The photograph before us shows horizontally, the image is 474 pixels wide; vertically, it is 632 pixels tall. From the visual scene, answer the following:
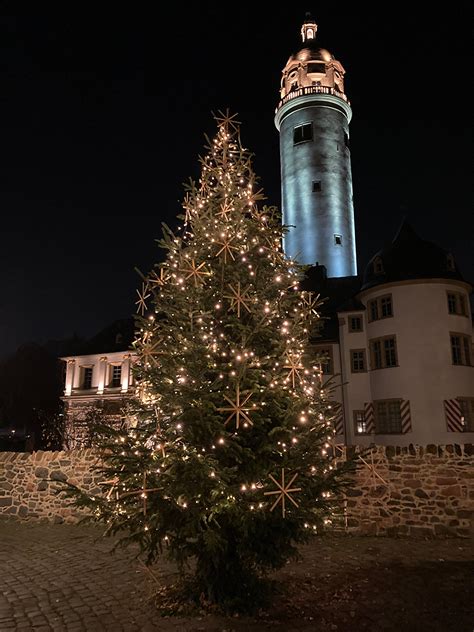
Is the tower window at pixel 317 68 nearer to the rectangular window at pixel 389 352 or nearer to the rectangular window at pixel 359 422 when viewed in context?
the rectangular window at pixel 389 352

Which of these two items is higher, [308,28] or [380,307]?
[308,28]

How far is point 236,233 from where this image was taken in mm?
8680

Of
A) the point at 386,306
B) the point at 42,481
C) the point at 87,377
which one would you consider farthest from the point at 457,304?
the point at 87,377

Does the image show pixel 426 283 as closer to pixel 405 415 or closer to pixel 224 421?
pixel 405 415

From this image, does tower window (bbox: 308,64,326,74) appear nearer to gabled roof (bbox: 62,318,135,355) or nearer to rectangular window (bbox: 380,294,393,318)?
gabled roof (bbox: 62,318,135,355)

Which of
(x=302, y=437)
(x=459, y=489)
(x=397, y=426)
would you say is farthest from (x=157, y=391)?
(x=397, y=426)

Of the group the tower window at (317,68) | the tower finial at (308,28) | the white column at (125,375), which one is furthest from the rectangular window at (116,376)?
the tower finial at (308,28)

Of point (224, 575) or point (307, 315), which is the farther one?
point (307, 315)

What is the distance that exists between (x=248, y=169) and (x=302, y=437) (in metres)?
4.98

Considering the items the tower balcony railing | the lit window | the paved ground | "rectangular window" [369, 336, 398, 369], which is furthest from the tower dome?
the paved ground

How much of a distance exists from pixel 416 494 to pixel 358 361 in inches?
715

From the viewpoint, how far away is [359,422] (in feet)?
92.7

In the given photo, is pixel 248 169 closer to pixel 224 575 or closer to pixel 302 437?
pixel 302 437

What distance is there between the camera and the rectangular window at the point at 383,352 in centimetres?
2730
